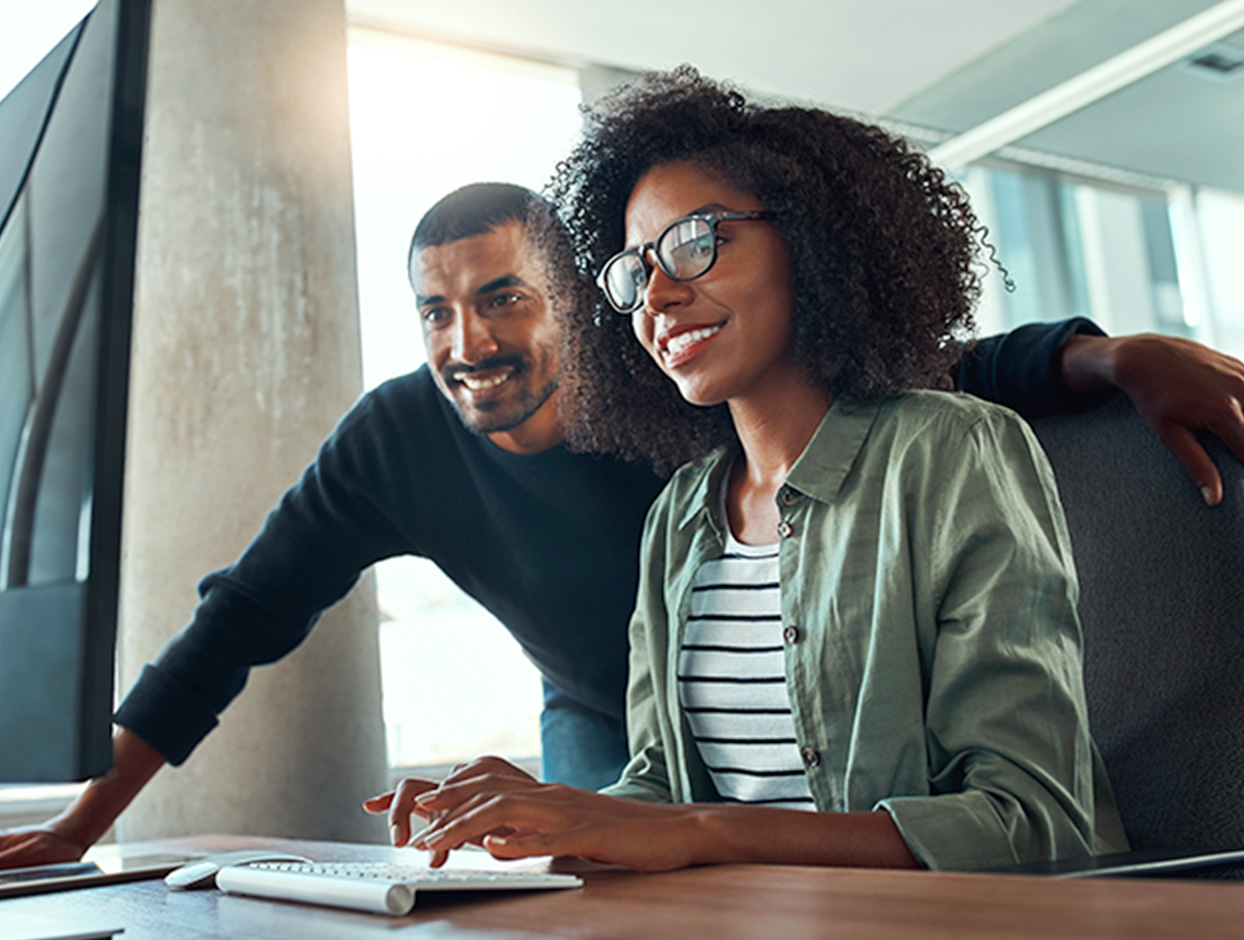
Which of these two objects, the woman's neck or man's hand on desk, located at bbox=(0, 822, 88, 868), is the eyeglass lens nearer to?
the woman's neck

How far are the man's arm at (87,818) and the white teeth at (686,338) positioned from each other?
2.71 feet

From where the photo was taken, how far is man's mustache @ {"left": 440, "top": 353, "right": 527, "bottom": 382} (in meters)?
1.89

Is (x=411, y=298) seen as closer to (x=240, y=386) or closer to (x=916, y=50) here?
(x=240, y=386)

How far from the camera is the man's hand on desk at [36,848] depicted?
139 centimetres

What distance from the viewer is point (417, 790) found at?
0.92 meters

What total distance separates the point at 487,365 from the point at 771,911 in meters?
1.42

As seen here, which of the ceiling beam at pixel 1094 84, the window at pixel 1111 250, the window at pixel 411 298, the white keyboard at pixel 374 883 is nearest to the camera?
the white keyboard at pixel 374 883

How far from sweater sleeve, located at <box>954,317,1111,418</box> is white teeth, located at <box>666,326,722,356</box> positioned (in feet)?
1.13

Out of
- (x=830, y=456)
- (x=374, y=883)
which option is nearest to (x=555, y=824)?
(x=374, y=883)

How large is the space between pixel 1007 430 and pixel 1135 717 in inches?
12.1

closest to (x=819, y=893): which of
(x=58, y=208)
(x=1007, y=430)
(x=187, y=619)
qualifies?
(x=58, y=208)

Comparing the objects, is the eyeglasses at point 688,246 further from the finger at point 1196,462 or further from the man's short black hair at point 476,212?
the man's short black hair at point 476,212

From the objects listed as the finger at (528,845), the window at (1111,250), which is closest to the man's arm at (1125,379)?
the finger at (528,845)

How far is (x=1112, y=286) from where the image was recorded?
4207mm
